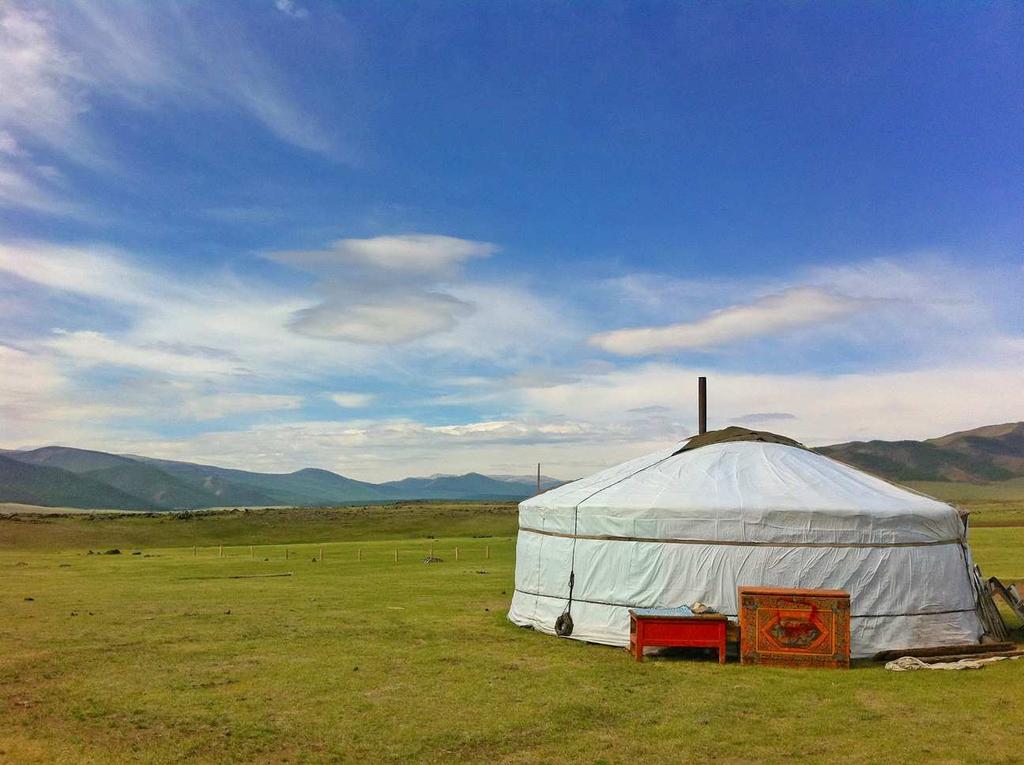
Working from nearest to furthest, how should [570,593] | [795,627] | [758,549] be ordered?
[795,627], [758,549], [570,593]

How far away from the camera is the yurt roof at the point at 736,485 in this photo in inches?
498

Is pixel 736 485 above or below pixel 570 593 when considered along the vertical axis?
above

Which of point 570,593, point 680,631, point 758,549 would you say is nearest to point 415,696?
point 680,631

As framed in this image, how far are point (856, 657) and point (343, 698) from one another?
25.0ft

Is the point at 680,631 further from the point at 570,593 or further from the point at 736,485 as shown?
the point at 736,485

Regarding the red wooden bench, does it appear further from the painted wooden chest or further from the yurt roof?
the yurt roof

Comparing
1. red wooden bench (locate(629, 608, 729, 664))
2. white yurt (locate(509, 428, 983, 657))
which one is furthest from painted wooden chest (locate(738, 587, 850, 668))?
white yurt (locate(509, 428, 983, 657))

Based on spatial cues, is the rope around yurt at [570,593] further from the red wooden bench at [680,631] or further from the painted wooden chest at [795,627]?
the painted wooden chest at [795,627]

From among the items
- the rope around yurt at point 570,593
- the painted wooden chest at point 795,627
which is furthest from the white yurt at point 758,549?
the painted wooden chest at point 795,627

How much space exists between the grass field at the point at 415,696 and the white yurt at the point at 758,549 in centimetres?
104

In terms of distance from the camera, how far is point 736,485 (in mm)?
13320

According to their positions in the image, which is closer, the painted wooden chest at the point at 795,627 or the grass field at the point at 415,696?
the grass field at the point at 415,696

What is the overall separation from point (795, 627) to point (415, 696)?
557cm

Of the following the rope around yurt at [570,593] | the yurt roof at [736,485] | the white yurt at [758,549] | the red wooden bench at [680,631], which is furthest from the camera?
the rope around yurt at [570,593]
